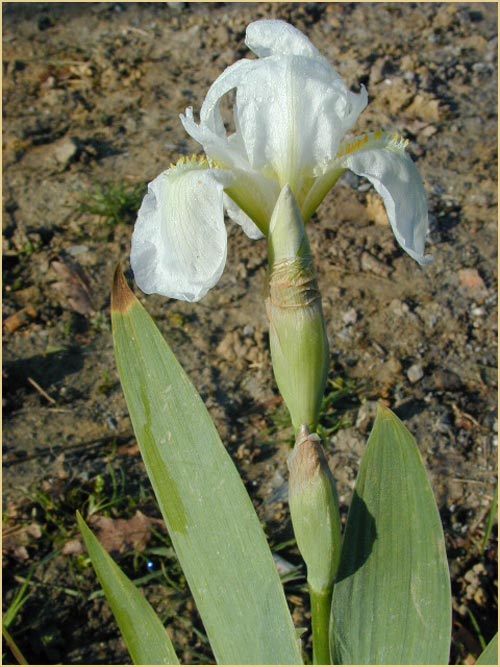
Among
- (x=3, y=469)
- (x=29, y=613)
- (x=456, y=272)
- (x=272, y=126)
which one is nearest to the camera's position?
(x=272, y=126)

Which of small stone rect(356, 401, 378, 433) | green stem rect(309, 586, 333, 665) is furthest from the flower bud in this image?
small stone rect(356, 401, 378, 433)

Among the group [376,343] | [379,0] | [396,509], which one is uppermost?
[379,0]

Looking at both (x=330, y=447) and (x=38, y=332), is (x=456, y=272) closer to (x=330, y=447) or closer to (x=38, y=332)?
(x=330, y=447)

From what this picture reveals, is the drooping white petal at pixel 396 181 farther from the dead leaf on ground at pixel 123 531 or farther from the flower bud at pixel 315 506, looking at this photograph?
the dead leaf on ground at pixel 123 531

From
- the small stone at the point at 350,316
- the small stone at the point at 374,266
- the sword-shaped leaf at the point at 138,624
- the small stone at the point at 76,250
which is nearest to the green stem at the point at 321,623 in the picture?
the sword-shaped leaf at the point at 138,624

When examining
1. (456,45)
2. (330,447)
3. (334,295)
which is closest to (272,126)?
(330,447)

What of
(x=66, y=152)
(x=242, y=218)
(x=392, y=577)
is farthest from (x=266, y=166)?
(x=66, y=152)
